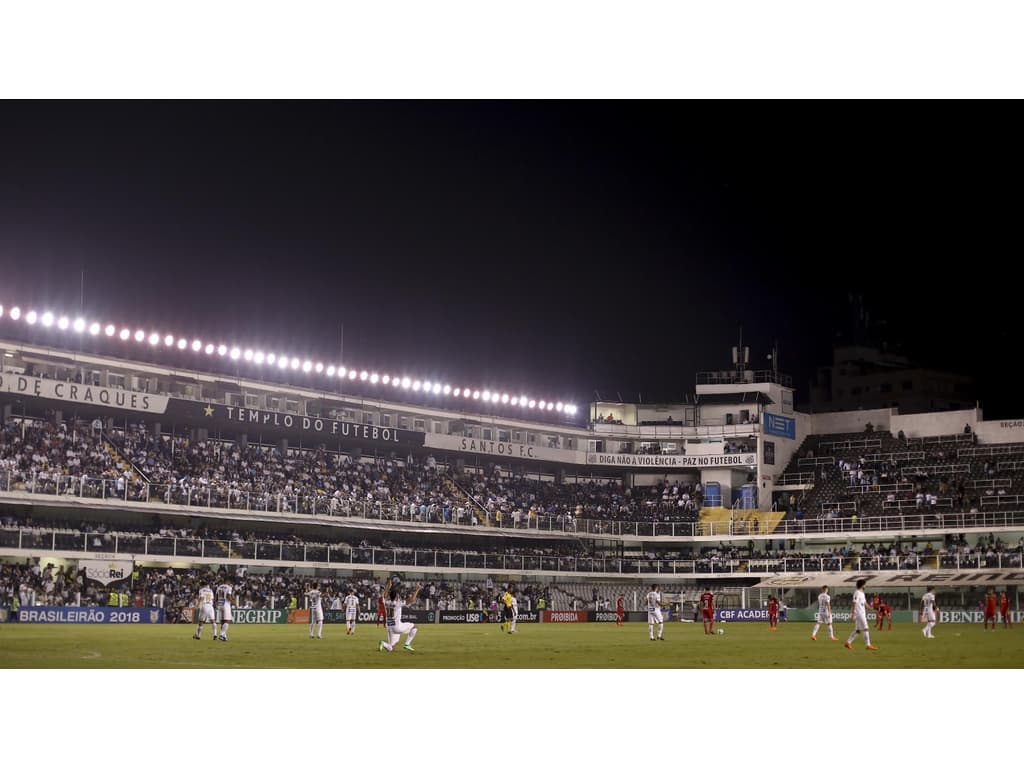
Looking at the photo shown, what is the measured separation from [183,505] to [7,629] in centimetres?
2189

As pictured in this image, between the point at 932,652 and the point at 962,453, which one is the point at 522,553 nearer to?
the point at 962,453

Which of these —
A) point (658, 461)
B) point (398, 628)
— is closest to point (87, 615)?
point (398, 628)

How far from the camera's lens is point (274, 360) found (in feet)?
284

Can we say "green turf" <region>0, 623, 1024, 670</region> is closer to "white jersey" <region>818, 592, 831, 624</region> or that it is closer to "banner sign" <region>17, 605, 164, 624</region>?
"white jersey" <region>818, 592, 831, 624</region>

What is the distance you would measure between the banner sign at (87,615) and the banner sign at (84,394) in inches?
637

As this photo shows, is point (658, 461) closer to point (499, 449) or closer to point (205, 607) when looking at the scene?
point (499, 449)

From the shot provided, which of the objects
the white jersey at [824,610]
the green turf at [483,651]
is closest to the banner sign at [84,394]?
the green turf at [483,651]

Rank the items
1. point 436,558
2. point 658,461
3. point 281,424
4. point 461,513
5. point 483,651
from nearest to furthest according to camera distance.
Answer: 1. point 483,651
2. point 436,558
3. point 281,424
4. point 461,513
5. point 658,461

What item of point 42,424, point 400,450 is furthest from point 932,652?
point 400,450

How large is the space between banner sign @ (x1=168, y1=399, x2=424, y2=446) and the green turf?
90.1 ft

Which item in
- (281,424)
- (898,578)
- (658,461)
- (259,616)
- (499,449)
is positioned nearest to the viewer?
(259,616)

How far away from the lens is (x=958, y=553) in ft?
271

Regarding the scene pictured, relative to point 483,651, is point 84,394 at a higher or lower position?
higher

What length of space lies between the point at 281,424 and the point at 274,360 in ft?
20.0
